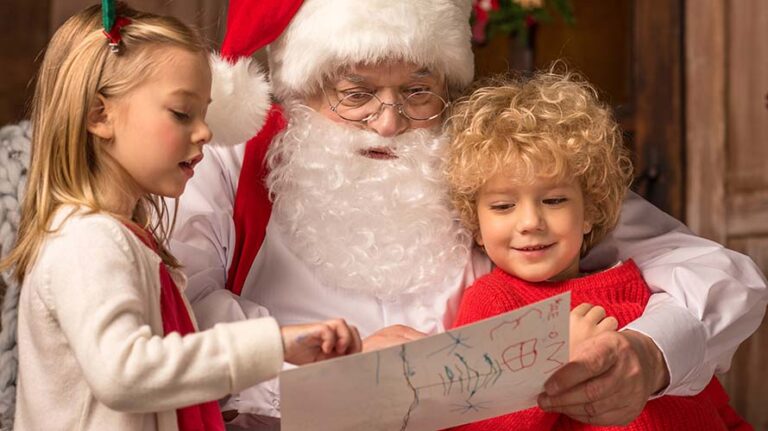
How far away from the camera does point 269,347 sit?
4.61 feet

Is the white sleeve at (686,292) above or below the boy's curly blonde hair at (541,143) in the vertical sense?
below

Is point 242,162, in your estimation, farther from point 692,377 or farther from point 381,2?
point 692,377

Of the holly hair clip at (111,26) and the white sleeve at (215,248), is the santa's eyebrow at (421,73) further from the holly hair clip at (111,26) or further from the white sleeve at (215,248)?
the holly hair clip at (111,26)

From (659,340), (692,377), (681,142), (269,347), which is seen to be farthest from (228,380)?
(681,142)

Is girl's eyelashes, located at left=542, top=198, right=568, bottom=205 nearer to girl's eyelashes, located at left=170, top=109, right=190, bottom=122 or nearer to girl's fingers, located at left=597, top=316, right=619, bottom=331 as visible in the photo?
girl's fingers, located at left=597, top=316, right=619, bottom=331

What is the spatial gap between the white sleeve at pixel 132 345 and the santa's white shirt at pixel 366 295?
57cm

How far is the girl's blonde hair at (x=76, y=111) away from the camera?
1555mm

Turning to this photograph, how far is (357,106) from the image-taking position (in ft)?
7.36

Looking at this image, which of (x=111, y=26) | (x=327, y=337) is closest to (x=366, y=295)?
(x=327, y=337)

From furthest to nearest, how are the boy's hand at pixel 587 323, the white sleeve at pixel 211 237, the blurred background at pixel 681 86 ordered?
the blurred background at pixel 681 86 → the white sleeve at pixel 211 237 → the boy's hand at pixel 587 323

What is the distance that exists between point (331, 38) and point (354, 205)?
37 centimetres

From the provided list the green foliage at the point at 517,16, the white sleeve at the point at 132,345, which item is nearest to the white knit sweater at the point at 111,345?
the white sleeve at the point at 132,345

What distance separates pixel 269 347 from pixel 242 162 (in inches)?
38.6

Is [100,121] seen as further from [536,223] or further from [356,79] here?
[536,223]
